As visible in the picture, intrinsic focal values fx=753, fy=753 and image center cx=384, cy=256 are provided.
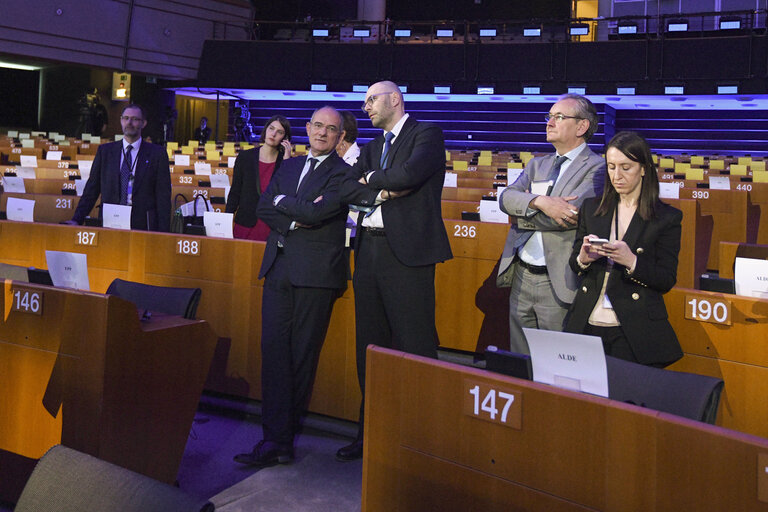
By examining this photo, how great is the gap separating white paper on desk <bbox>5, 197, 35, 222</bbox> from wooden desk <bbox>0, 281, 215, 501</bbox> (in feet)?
8.50

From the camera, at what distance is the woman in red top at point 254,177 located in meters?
4.21

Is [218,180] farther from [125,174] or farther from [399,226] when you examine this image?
[399,226]

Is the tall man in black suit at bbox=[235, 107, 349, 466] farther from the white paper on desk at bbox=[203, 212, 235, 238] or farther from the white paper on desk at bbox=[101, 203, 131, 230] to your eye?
the white paper on desk at bbox=[101, 203, 131, 230]

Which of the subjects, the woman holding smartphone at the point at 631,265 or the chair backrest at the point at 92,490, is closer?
the chair backrest at the point at 92,490

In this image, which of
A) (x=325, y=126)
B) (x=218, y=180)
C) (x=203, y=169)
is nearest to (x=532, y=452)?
(x=325, y=126)

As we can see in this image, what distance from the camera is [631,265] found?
6.99ft

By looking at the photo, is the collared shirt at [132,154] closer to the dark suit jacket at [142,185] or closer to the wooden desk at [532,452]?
the dark suit jacket at [142,185]

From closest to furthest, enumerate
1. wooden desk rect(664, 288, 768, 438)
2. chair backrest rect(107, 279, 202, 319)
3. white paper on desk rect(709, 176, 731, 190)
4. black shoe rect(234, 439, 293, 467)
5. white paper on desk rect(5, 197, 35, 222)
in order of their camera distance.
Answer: wooden desk rect(664, 288, 768, 438) < chair backrest rect(107, 279, 202, 319) < black shoe rect(234, 439, 293, 467) < white paper on desk rect(5, 197, 35, 222) < white paper on desk rect(709, 176, 731, 190)

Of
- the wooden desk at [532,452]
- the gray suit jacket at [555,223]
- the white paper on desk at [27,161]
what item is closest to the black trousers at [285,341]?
the gray suit jacket at [555,223]

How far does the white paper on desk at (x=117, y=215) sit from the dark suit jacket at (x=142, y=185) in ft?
0.39

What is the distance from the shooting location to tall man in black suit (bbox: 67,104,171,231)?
4.31 meters

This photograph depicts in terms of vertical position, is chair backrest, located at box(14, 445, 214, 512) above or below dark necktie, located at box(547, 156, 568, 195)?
below

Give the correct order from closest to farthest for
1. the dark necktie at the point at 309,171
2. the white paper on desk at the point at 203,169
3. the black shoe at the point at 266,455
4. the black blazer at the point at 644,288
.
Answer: the black blazer at the point at 644,288, the black shoe at the point at 266,455, the dark necktie at the point at 309,171, the white paper on desk at the point at 203,169

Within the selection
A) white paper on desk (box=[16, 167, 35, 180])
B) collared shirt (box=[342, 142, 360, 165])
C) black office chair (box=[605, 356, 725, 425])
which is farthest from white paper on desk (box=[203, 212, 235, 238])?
white paper on desk (box=[16, 167, 35, 180])
